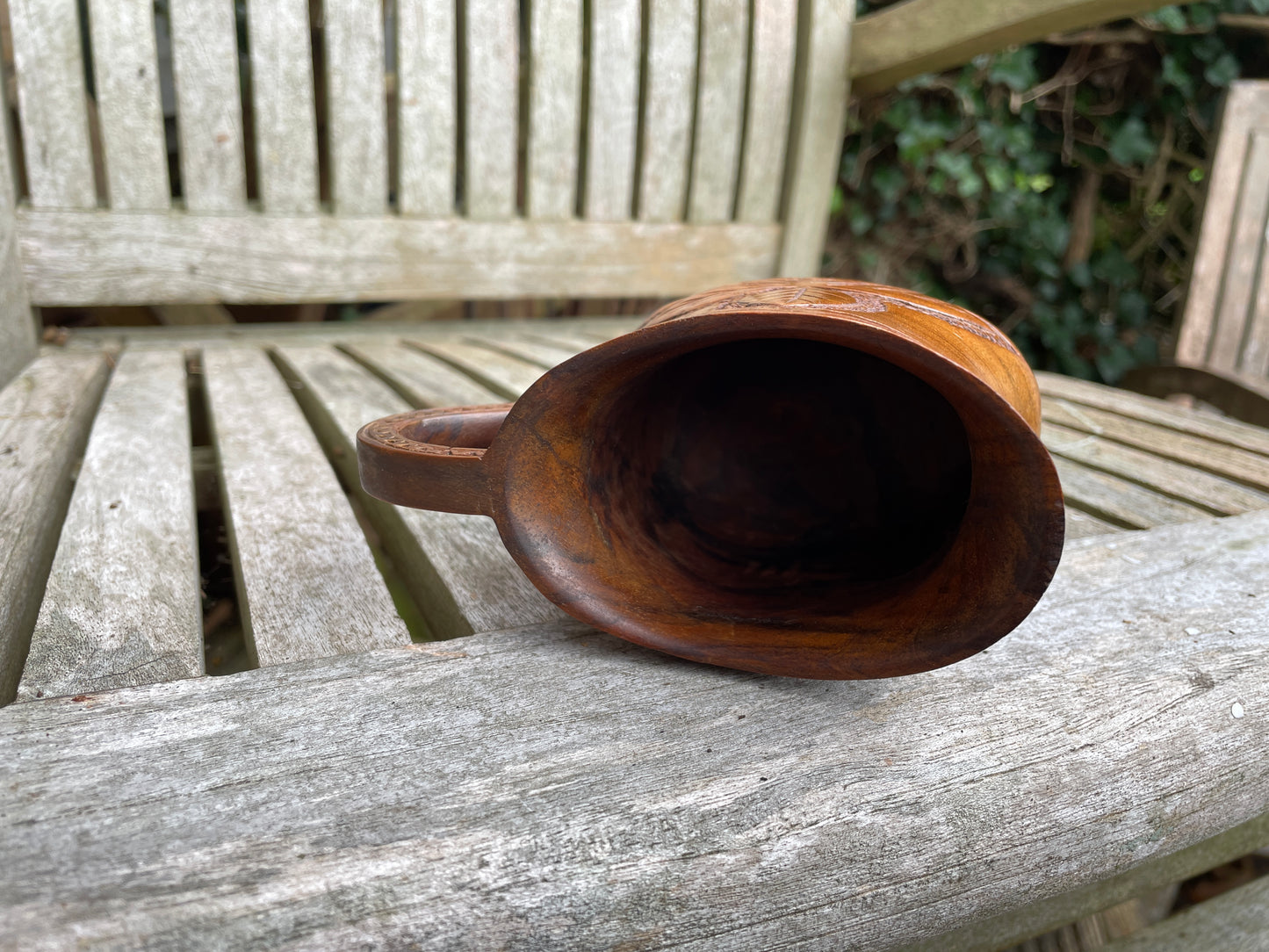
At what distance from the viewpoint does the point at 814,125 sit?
7.92 ft

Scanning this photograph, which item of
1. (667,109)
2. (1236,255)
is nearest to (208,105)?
(667,109)

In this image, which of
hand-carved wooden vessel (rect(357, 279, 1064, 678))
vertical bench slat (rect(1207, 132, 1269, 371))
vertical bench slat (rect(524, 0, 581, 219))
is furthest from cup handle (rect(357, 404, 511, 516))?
vertical bench slat (rect(1207, 132, 1269, 371))

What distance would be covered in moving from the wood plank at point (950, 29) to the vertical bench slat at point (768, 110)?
19 cm

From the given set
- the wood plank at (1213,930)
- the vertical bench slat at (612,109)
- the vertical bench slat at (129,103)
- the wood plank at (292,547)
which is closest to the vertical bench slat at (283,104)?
the vertical bench slat at (129,103)

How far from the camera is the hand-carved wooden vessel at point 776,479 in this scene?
0.58 meters

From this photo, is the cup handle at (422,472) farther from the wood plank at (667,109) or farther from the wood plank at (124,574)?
the wood plank at (667,109)

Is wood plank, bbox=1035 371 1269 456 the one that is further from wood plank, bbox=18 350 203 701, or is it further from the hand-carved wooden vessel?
wood plank, bbox=18 350 203 701

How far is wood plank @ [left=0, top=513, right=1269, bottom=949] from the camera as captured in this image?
0.48 metres

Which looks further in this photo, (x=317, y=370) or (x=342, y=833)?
(x=317, y=370)

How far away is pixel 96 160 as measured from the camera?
2.25 metres

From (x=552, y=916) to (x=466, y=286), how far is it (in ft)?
6.47

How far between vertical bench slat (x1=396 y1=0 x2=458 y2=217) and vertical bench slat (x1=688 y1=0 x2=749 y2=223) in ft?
2.08

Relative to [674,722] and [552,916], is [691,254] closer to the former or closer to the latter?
[674,722]

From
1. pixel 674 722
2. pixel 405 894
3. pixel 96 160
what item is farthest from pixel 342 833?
pixel 96 160
